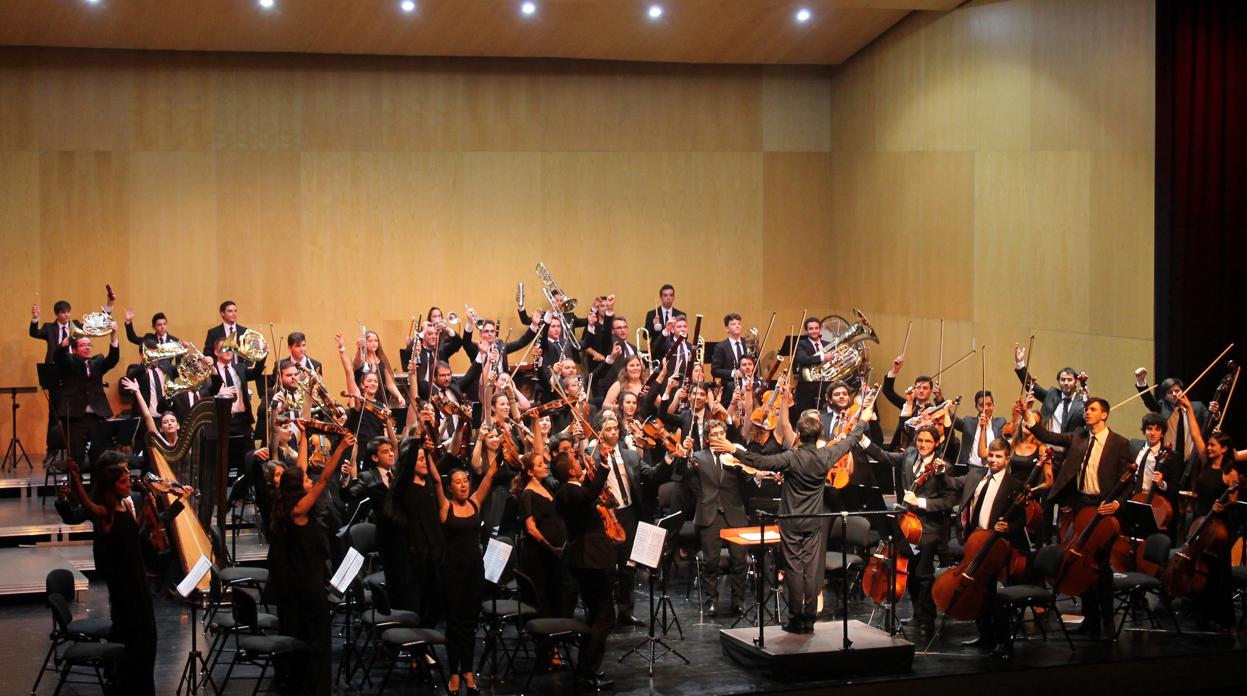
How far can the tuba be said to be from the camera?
11.8 m

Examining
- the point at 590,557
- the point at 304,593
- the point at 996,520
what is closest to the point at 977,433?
the point at 996,520

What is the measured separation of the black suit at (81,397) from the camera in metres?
11.2

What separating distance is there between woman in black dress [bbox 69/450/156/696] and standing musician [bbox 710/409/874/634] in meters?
2.97

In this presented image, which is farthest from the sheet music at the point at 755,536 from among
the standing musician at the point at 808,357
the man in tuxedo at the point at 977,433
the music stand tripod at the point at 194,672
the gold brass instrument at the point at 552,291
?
the gold brass instrument at the point at 552,291

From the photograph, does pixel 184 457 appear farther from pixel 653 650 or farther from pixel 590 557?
pixel 653 650

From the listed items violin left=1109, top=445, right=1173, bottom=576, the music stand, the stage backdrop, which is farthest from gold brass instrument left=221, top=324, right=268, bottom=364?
violin left=1109, top=445, right=1173, bottom=576

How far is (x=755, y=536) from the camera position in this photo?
807 centimetres

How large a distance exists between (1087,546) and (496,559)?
3.30 meters

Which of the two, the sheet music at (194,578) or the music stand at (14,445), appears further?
the music stand at (14,445)

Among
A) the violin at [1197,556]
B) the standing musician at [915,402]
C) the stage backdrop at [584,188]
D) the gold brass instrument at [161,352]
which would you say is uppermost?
the stage backdrop at [584,188]

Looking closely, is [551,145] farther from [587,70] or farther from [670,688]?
[670,688]

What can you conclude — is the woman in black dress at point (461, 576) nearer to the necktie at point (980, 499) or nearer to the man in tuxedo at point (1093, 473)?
the necktie at point (980, 499)

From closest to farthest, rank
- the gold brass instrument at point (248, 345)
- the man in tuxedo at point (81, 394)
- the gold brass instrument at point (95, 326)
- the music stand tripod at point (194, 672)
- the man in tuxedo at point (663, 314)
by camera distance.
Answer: the music stand tripod at point (194, 672)
the man in tuxedo at point (81, 394)
the gold brass instrument at point (248, 345)
the gold brass instrument at point (95, 326)
the man in tuxedo at point (663, 314)

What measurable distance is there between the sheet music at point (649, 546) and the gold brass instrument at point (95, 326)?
645 centimetres
